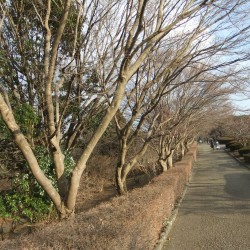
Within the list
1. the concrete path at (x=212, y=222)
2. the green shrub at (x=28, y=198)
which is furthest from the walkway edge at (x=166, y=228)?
the green shrub at (x=28, y=198)

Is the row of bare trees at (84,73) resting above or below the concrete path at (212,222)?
above

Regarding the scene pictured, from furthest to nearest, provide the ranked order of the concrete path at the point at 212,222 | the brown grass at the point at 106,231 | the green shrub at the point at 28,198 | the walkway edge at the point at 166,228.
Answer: the green shrub at the point at 28,198 < the concrete path at the point at 212,222 < the walkway edge at the point at 166,228 < the brown grass at the point at 106,231

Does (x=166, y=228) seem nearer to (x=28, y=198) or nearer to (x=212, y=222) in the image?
(x=212, y=222)

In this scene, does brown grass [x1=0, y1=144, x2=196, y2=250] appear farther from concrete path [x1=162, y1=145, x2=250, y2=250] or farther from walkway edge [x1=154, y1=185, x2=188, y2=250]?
concrete path [x1=162, y1=145, x2=250, y2=250]

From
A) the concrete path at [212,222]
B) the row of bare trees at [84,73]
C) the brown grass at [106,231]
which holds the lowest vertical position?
the concrete path at [212,222]

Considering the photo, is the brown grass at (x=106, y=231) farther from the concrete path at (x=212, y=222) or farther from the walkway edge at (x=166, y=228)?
the concrete path at (x=212, y=222)

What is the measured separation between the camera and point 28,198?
10312 mm

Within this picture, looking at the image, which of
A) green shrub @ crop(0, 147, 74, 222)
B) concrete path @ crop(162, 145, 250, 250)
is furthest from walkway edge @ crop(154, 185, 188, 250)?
green shrub @ crop(0, 147, 74, 222)

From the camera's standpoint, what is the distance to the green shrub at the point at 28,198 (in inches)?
399

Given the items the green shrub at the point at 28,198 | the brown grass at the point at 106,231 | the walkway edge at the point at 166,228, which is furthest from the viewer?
the green shrub at the point at 28,198

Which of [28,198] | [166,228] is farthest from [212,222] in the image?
[28,198]

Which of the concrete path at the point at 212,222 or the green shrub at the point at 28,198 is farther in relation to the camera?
the green shrub at the point at 28,198

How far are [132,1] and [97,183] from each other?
42.4ft

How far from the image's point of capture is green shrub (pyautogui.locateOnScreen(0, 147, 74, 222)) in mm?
10141
